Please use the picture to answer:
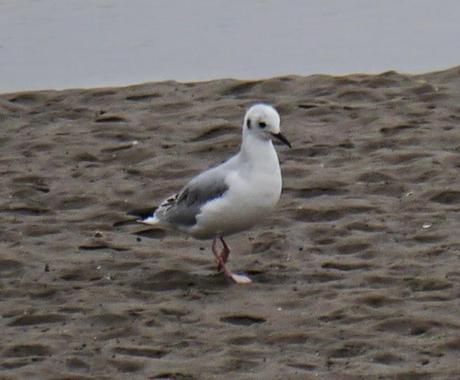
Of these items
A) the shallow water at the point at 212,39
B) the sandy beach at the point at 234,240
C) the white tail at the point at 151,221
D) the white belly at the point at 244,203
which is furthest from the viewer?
the shallow water at the point at 212,39

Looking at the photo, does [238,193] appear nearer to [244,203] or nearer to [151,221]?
[244,203]

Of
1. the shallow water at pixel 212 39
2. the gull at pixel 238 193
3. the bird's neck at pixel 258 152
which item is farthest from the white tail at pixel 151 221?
the shallow water at pixel 212 39

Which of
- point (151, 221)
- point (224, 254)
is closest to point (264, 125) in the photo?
point (224, 254)

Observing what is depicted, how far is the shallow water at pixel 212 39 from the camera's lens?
13695mm

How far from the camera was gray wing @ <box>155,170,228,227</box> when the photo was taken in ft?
29.9

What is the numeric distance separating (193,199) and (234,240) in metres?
0.64

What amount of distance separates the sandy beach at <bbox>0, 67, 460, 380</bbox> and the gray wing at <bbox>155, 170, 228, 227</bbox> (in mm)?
254

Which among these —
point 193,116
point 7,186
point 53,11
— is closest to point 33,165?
point 7,186

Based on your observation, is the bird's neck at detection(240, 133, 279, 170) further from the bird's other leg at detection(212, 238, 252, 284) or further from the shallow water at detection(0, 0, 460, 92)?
the shallow water at detection(0, 0, 460, 92)

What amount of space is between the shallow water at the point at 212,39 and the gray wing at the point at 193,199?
412cm

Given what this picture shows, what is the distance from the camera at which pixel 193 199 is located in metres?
9.30

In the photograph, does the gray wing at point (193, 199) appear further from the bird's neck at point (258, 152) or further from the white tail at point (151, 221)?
the bird's neck at point (258, 152)

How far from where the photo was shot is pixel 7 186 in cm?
1084

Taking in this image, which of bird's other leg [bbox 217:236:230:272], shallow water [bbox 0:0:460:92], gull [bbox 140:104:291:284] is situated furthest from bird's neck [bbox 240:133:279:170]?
shallow water [bbox 0:0:460:92]
